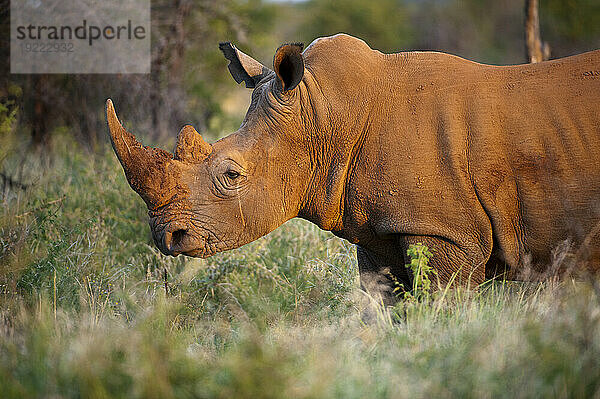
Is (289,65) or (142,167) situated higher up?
(289,65)

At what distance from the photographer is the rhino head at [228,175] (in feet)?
13.6

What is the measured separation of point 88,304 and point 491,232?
2.73 metres

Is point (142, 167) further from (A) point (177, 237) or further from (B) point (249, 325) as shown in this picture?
(B) point (249, 325)

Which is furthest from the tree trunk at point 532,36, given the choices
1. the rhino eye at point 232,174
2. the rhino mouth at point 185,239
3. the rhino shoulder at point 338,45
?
the rhino mouth at point 185,239

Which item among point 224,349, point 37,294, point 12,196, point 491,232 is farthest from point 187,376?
point 12,196

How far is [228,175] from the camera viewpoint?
4215 millimetres

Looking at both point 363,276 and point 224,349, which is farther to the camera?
point 363,276

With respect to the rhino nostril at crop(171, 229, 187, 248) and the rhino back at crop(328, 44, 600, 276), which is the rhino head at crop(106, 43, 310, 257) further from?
the rhino back at crop(328, 44, 600, 276)

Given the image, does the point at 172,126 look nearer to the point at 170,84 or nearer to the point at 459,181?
the point at 170,84

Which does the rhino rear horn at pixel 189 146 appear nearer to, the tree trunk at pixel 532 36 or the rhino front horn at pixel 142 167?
the rhino front horn at pixel 142 167

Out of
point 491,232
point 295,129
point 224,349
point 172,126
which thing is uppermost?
point 172,126

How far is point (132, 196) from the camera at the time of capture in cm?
725

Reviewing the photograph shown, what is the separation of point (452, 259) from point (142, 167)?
1.78m

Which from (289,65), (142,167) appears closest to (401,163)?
(289,65)
